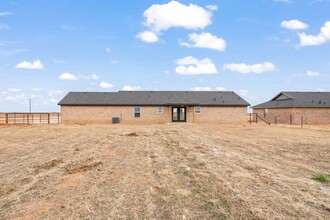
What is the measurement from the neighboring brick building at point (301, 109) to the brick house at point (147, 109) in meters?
6.50

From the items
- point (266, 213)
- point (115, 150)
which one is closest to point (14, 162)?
point (115, 150)

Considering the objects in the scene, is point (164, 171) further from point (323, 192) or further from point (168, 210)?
point (323, 192)

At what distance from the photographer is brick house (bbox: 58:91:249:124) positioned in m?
38.4

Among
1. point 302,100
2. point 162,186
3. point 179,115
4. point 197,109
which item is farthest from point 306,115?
point 162,186

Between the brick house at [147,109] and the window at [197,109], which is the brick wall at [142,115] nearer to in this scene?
the brick house at [147,109]

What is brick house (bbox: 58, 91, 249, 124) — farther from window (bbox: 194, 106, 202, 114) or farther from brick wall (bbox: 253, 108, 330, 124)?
brick wall (bbox: 253, 108, 330, 124)

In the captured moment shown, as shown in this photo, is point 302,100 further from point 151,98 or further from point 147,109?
point 147,109

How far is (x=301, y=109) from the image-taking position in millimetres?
39688

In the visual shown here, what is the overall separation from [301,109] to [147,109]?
21.1 meters

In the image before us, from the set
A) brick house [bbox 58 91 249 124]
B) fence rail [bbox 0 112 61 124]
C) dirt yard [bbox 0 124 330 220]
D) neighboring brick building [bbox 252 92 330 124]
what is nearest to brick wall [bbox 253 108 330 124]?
neighboring brick building [bbox 252 92 330 124]

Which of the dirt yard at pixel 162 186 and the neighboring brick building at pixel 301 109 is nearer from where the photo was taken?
the dirt yard at pixel 162 186

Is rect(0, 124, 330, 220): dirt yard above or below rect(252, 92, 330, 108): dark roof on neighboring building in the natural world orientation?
below

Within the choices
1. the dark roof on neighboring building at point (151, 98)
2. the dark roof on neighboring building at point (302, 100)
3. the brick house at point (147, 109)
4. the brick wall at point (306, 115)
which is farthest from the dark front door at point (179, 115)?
the brick wall at point (306, 115)

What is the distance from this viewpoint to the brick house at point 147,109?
38.4 m
